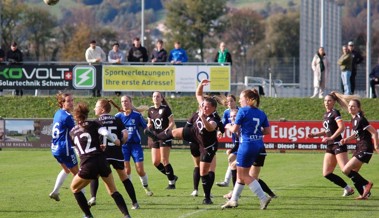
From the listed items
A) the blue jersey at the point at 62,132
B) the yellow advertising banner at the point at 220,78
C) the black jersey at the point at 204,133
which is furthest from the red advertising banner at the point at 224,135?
the blue jersey at the point at 62,132

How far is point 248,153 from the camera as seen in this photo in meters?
14.9

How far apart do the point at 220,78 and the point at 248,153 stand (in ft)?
63.6

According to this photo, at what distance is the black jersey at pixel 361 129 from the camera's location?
57.3 feet

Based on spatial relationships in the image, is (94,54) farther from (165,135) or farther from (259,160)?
(259,160)

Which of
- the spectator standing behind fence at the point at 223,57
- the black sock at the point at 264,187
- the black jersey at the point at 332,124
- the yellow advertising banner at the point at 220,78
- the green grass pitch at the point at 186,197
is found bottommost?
the green grass pitch at the point at 186,197

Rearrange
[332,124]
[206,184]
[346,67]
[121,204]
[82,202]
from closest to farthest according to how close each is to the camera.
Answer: [121,204] → [82,202] → [206,184] → [332,124] → [346,67]

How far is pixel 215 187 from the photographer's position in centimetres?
1961

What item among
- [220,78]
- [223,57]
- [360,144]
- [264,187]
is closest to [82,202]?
[264,187]

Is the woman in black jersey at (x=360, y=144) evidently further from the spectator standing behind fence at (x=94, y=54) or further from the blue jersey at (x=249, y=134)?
the spectator standing behind fence at (x=94, y=54)

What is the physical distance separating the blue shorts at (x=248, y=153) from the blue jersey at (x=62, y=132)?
3.08 metres

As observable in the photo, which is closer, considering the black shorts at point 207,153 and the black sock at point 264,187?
the black shorts at point 207,153

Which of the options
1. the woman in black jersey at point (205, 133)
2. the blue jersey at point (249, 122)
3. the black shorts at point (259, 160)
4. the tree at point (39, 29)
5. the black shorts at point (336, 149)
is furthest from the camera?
the tree at point (39, 29)

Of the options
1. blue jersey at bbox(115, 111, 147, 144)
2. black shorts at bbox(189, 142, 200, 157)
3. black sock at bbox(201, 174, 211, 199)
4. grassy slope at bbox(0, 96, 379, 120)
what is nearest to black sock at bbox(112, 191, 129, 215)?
black sock at bbox(201, 174, 211, 199)

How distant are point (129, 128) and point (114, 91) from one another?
17227 millimetres
